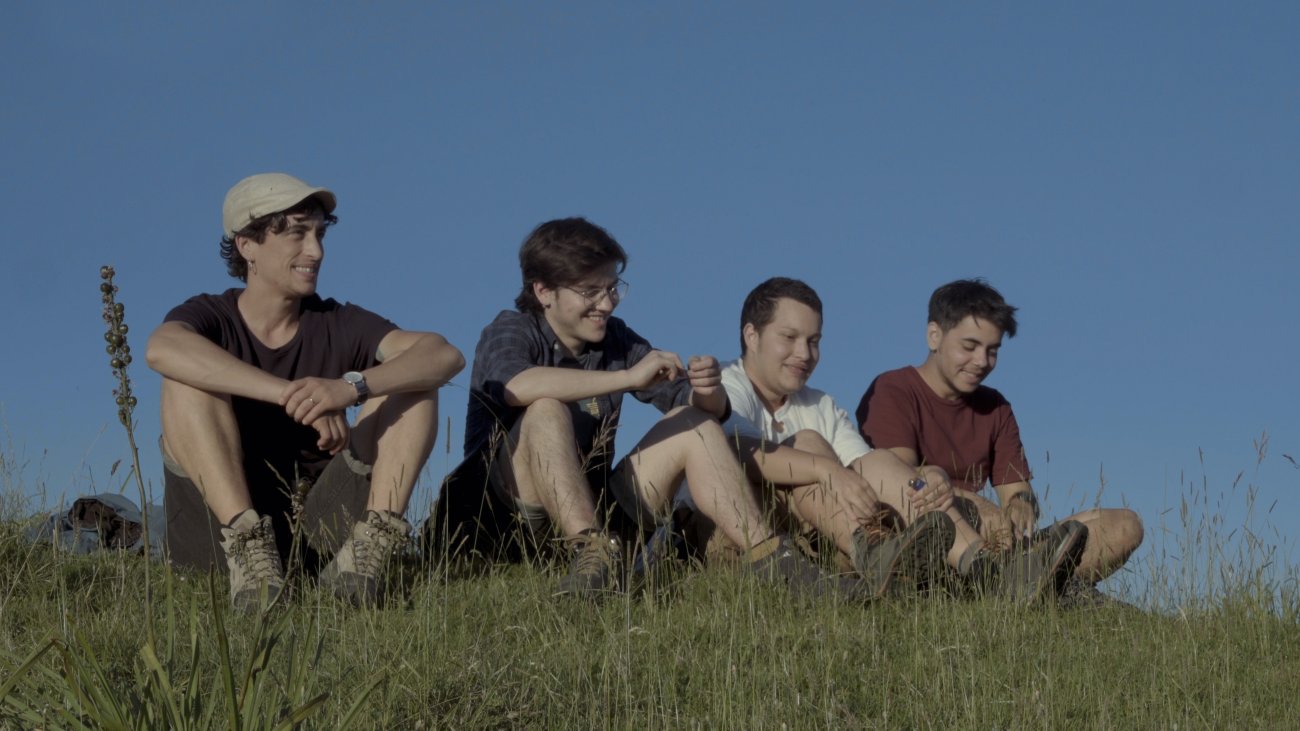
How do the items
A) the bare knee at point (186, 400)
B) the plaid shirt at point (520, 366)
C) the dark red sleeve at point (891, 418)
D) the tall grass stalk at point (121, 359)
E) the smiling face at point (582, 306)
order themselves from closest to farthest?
the tall grass stalk at point (121, 359) < the bare knee at point (186, 400) < the plaid shirt at point (520, 366) < the smiling face at point (582, 306) < the dark red sleeve at point (891, 418)

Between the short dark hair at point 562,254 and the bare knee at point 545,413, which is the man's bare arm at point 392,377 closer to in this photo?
the bare knee at point 545,413

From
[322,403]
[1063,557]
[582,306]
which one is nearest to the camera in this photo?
[322,403]

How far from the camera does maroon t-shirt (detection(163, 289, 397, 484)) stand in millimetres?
5367

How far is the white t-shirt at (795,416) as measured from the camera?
6.17 metres

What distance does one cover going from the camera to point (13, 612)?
5.09 m

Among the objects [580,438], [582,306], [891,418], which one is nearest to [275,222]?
[582,306]

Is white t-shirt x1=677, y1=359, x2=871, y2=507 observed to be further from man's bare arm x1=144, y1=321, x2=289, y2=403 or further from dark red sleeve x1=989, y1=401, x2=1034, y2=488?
man's bare arm x1=144, y1=321, x2=289, y2=403

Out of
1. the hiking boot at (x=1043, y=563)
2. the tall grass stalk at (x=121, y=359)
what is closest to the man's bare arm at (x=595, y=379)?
the hiking boot at (x=1043, y=563)

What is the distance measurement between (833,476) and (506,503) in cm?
142

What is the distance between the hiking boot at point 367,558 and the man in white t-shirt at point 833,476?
142cm

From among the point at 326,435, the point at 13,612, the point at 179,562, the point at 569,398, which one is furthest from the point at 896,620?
the point at 13,612

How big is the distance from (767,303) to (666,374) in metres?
1.08

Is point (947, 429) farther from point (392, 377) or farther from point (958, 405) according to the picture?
point (392, 377)

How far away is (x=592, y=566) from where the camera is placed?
4965mm
